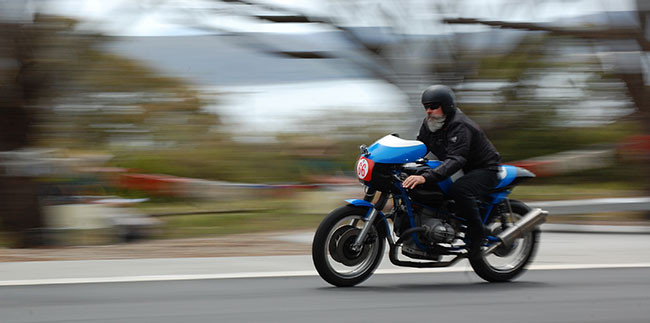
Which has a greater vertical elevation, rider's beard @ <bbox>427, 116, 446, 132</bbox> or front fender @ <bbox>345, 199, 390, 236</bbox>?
rider's beard @ <bbox>427, 116, 446, 132</bbox>

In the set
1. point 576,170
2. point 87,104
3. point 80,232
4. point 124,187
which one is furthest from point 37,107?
point 576,170

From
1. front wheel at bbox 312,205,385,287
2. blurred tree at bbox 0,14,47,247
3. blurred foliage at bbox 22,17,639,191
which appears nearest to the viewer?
front wheel at bbox 312,205,385,287

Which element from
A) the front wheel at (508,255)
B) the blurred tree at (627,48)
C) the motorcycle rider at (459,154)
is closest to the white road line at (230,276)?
the front wheel at (508,255)

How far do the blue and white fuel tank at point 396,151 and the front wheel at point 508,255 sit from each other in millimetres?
949

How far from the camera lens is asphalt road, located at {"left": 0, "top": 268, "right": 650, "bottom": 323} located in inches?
218

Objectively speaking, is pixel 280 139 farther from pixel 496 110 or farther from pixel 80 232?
pixel 80 232

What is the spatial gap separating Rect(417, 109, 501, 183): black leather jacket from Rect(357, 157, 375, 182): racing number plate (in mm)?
395

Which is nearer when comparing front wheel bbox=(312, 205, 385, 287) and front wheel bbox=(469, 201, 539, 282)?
front wheel bbox=(312, 205, 385, 287)

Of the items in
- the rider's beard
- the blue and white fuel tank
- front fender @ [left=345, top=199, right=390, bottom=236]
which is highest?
the rider's beard

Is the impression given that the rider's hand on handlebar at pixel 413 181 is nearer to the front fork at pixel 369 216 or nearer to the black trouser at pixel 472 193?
the front fork at pixel 369 216

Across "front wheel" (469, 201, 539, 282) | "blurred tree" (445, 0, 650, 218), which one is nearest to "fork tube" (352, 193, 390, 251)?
"front wheel" (469, 201, 539, 282)

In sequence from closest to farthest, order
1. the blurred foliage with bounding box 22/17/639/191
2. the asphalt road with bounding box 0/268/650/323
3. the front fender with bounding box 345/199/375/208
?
the asphalt road with bounding box 0/268/650/323 < the front fender with bounding box 345/199/375/208 < the blurred foliage with bounding box 22/17/639/191

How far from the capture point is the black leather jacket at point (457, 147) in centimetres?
664

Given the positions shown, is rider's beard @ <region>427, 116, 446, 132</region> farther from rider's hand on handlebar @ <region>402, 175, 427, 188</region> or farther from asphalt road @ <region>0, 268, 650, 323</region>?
asphalt road @ <region>0, 268, 650, 323</region>
